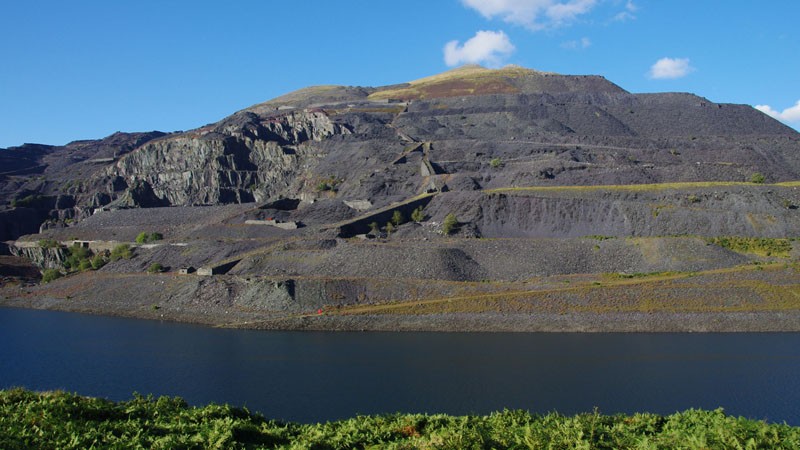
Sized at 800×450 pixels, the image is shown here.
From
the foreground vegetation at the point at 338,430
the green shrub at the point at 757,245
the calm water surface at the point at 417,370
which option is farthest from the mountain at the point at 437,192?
the foreground vegetation at the point at 338,430

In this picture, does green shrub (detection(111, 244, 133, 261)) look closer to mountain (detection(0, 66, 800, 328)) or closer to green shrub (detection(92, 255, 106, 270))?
mountain (detection(0, 66, 800, 328))

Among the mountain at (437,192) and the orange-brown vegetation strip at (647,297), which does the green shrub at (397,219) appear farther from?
the orange-brown vegetation strip at (647,297)

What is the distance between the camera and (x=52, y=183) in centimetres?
13775

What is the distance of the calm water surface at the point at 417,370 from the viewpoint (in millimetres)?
34312

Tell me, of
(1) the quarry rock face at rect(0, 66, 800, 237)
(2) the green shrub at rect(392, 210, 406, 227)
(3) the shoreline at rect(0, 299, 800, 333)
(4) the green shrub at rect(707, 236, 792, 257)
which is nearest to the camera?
(3) the shoreline at rect(0, 299, 800, 333)

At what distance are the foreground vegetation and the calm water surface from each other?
487 inches

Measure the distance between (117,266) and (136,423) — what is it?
69320 mm

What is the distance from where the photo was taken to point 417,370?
41.7 meters

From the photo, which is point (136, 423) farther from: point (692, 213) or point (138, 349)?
point (692, 213)

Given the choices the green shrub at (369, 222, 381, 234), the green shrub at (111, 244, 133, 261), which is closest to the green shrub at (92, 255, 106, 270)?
the green shrub at (111, 244, 133, 261)

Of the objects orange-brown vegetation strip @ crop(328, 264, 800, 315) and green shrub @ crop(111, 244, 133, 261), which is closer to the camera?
orange-brown vegetation strip @ crop(328, 264, 800, 315)

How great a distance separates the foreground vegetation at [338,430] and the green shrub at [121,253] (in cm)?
6790

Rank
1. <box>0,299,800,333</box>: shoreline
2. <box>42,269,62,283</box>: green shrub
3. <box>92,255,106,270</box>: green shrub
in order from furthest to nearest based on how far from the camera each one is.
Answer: <box>92,255,106,270</box>: green shrub < <box>42,269,62,283</box>: green shrub < <box>0,299,800,333</box>: shoreline

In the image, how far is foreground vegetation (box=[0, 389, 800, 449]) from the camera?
15750 millimetres
